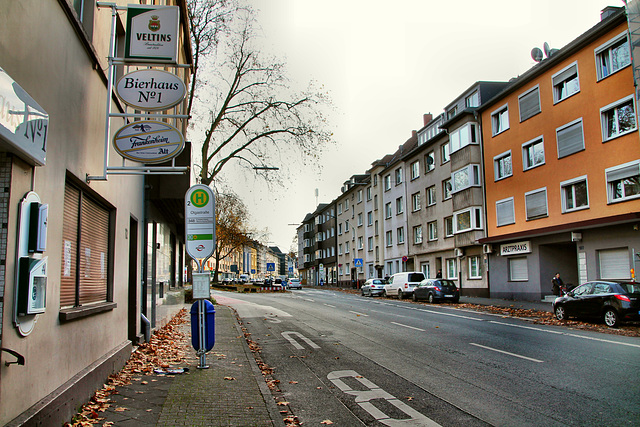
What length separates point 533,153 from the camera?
27094 millimetres

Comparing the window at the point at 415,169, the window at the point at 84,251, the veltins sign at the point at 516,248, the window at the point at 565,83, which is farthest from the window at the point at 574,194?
the window at the point at 84,251

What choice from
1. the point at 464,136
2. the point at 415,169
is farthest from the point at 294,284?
the point at 464,136

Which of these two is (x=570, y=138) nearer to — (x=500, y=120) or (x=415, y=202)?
(x=500, y=120)

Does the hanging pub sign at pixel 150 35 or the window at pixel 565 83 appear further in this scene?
the window at pixel 565 83

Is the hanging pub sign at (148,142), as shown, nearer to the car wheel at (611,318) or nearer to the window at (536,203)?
the car wheel at (611,318)

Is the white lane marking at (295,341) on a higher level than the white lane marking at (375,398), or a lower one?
lower

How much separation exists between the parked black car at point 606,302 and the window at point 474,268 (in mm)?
15194

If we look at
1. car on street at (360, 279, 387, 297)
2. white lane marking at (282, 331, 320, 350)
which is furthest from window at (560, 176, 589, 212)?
car on street at (360, 279, 387, 297)

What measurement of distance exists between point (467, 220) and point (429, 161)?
892 centimetres

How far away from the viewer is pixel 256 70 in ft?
76.1

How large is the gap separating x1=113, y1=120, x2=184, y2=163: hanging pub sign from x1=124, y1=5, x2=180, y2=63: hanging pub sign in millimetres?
980

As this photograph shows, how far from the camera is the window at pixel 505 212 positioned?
94.4 ft

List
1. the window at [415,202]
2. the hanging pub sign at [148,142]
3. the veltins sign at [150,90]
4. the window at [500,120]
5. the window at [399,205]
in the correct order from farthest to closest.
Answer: the window at [399,205] < the window at [415,202] < the window at [500,120] < the veltins sign at [150,90] < the hanging pub sign at [148,142]

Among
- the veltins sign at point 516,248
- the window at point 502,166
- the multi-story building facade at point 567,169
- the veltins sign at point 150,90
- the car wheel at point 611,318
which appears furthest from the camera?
the window at point 502,166
